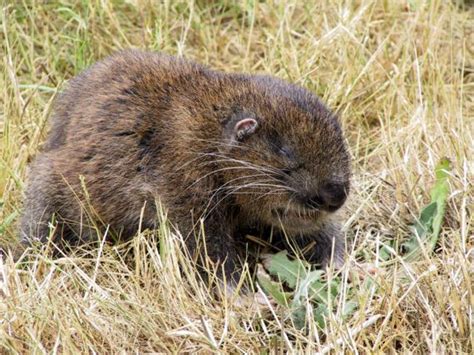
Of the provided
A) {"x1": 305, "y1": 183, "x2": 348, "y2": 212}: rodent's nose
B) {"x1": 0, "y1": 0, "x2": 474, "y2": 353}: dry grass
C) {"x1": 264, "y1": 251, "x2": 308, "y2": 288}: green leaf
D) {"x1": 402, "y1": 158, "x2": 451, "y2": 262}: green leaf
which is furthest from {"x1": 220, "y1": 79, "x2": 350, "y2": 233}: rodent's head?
{"x1": 402, "y1": 158, "x2": 451, "y2": 262}: green leaf

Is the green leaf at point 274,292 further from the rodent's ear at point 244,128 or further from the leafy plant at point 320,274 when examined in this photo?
the rodent's ear at point 244,128

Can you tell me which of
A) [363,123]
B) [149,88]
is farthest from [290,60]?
[149,88]

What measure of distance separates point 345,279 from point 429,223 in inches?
31.9

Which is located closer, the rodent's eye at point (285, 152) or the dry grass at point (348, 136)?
the dry grass at point (348, 136)

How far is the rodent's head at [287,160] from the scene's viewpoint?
4434 millimetres

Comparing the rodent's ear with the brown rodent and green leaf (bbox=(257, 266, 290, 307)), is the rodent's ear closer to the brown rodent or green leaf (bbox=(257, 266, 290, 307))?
the brown rodent

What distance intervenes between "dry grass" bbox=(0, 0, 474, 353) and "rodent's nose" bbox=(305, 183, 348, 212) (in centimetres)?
26

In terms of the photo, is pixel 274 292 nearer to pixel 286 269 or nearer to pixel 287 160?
pixel 286 269

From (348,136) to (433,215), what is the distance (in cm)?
123

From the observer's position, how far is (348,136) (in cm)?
584

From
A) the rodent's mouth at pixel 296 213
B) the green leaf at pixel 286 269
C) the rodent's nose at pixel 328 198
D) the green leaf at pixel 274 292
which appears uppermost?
the rodent's nose at pixel 328 198

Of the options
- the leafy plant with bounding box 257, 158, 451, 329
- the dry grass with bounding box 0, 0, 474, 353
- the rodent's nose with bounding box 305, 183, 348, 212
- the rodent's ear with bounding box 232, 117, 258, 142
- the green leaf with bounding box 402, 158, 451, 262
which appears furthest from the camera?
the green leaf with bounding box 402, 158, 451, 262

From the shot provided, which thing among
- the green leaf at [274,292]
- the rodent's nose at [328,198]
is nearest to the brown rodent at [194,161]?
the rodent's nose at [328,198]

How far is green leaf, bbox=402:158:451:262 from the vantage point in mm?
4637
